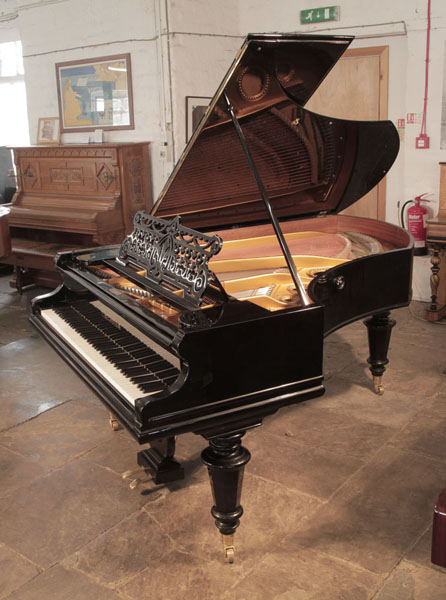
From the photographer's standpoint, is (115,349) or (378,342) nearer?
(115,349)

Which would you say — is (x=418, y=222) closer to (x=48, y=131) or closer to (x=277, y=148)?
(x=277, y=148)

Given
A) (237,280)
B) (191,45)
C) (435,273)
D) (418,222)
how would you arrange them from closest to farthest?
(237,280)
(435,273)
(418,222)
(191,45)

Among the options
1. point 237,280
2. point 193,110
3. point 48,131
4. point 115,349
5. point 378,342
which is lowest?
point 378,342

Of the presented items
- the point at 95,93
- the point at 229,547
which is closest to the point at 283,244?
the point at 229,547

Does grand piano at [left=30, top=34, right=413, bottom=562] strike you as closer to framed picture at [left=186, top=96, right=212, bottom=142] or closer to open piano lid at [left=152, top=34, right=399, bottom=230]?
open piano lid at [left=152, top=34, right=399, bottom=230]

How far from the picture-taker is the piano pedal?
92.6 inches

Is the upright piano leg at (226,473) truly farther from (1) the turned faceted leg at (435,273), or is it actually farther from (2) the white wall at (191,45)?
(2) the white wall at (191,45)

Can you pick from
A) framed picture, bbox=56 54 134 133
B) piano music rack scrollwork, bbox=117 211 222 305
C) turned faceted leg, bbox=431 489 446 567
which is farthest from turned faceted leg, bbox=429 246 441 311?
turned faceted leg, bbox=431 489 446 567

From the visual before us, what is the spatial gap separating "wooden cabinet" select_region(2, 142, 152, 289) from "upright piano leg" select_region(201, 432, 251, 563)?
3.82 meters

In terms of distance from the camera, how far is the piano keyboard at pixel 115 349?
2.20 m

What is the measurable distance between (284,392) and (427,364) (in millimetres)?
2341

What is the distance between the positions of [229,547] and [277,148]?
203 centimetres

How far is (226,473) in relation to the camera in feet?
7.26

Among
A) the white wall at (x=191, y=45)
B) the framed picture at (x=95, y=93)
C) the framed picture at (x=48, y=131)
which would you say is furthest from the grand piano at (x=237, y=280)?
the framed picture at (x=48, y=131)
